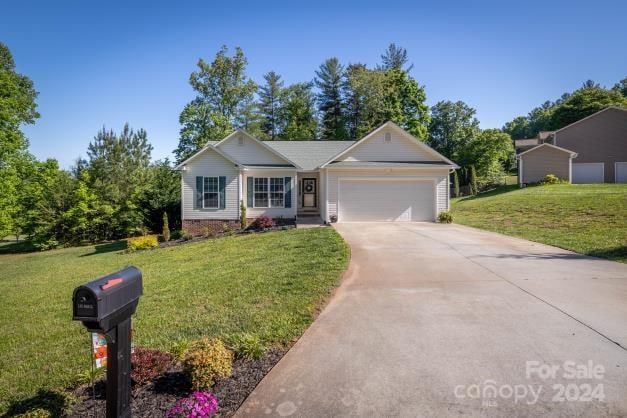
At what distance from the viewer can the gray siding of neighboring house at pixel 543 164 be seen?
28.2 m

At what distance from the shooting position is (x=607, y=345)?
13.3ft

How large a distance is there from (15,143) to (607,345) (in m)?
34.2

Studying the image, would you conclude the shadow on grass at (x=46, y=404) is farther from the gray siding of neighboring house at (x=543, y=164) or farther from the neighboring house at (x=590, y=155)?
the gray siding of neighboring house at (x=543, y=164)

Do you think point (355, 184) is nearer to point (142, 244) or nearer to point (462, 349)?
point (142, 244)

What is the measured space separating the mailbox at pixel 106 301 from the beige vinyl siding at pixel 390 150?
1561cm

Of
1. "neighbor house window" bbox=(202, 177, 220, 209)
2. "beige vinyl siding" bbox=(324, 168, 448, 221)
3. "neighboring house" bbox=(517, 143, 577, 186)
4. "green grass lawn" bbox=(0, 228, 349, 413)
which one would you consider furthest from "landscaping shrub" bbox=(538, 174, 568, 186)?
"neighbor house window" bbox=(202, 177, 220, 209)

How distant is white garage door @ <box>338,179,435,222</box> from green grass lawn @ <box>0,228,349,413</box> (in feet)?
15.1

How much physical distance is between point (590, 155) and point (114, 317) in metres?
37.5

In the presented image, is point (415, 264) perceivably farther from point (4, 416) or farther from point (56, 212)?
point (56, 212)

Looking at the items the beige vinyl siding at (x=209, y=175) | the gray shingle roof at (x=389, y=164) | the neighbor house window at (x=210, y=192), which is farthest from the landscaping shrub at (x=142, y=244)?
the gray shingle roof at (x=389, y=164)

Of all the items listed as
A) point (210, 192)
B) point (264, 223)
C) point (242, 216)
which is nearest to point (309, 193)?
point (264, 223)

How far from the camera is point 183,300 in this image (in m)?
7.29

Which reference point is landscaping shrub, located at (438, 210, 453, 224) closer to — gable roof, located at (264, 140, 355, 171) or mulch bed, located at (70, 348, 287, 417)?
gable roof, located at (264, 140, 355, 171)

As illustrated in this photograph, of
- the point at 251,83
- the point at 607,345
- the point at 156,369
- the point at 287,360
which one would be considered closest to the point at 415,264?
the point at 607,345
